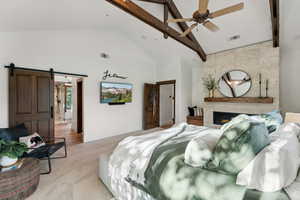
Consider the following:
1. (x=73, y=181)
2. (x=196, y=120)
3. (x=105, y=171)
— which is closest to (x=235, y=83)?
(x=196, y=120)

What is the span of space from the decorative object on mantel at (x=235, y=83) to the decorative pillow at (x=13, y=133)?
5.57 m

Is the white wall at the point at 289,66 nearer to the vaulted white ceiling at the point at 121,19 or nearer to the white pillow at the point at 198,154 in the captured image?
the vaulted white ceiling at the point at 121,19

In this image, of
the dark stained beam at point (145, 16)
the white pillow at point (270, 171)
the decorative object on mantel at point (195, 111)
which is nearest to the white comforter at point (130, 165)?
the white pillow at point (270, 171)

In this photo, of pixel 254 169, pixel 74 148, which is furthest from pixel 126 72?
pixel 254 169

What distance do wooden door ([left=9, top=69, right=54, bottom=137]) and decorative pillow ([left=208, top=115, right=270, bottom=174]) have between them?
412cm

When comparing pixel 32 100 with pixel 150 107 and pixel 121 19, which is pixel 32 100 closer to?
pixel 121 19

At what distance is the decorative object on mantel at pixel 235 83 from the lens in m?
4.36

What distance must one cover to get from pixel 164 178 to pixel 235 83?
439 centimetres

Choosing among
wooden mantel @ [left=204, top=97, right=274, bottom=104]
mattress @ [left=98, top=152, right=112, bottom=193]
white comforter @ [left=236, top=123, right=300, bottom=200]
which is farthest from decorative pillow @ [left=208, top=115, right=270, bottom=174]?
wooden mantel @ [left=204, top=97, right=274, bottom=104]

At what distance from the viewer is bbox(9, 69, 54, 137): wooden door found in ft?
10.5

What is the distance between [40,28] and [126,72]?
2761 millimetres

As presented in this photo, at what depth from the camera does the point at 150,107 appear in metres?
6.11

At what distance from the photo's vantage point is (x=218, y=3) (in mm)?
3316

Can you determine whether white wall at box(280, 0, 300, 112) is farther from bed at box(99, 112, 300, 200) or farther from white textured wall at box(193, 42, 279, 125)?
bed at box(99, 112, 300, 200)
